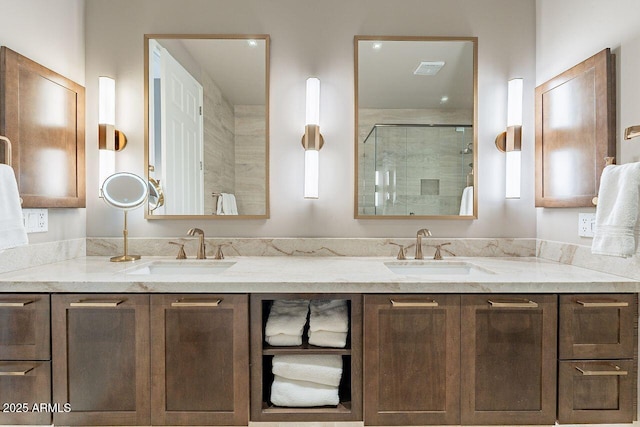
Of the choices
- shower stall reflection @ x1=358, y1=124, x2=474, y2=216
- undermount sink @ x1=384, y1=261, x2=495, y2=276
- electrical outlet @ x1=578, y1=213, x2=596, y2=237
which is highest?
shower stall reflection @ x1=358, y1=124, x2=474, y2=216

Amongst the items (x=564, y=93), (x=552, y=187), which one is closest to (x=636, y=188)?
(x=552, y=187)

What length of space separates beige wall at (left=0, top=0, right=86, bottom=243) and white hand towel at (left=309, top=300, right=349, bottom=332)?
1.45 meters

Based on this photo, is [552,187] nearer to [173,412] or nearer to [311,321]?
[311,321]

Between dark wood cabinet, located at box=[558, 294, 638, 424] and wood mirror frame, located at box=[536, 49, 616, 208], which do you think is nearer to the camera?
dark wood cabinet, located at box=[558, 294, 638, 424]

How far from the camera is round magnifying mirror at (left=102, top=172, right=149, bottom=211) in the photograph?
2012 millimetres

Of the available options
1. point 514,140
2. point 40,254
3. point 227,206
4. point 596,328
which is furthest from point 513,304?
point 40,254

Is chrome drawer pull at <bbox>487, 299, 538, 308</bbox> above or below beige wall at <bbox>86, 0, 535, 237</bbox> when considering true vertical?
below

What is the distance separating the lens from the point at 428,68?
2.16 m

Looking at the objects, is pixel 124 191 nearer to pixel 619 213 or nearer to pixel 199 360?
pixel 199 360

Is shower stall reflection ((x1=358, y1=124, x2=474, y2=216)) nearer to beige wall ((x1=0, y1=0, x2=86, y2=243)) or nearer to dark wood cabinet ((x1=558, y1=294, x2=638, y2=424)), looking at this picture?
dark wood cabinet ((x1=558, y1=294, x2=638, y2=424))

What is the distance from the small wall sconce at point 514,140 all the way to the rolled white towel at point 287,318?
136 cm

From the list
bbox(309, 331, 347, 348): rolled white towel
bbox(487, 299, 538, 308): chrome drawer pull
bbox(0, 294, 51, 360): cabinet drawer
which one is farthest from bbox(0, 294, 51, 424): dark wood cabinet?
bbox(487, 299, 538, 308): chrome drawer pull

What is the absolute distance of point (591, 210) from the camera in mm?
1782

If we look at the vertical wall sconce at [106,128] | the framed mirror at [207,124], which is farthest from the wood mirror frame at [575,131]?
the vertical wall sconce at [106,128]
